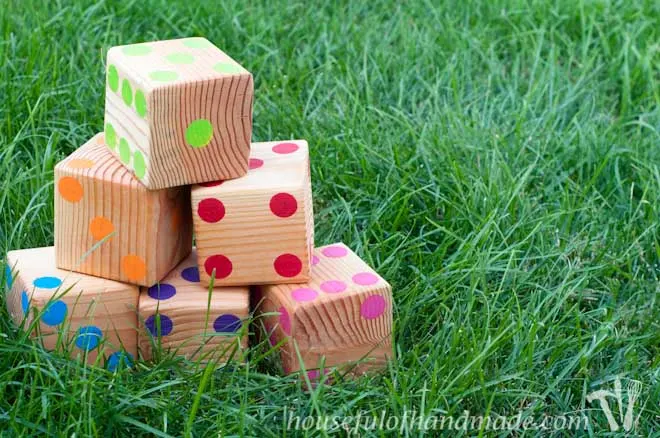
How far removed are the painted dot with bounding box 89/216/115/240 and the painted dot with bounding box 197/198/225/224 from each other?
0.20 meters

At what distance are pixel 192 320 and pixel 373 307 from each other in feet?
1.29

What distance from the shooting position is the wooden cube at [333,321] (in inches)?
87.2

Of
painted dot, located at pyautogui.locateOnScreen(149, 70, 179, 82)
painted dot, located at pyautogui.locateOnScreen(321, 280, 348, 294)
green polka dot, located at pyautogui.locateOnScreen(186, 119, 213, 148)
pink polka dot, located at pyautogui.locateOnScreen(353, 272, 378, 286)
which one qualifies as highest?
painted dot, located at pyautogui.locateOnScreen(149, 70, 179, 82)

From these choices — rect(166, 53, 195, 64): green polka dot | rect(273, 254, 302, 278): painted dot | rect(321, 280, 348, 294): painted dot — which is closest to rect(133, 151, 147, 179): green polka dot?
rect(166, 53, 195, 64): green polka dot

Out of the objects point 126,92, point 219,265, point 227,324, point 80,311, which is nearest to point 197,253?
point 219,265

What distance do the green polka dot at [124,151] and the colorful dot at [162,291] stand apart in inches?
11.3

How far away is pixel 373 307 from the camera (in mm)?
2250

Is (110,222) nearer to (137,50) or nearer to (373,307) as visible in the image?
(137,50)

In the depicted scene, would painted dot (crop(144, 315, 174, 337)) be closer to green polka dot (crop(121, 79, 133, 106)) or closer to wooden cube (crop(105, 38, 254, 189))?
wooden cube (crop(105, 38, 254, 189))

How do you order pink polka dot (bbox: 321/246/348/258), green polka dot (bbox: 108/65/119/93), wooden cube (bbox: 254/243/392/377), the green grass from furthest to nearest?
pink polka dot (bbox: 321/246/348/258), green polka dot (bbox: 108/65/119/93), wooden cube (bbox: 254/243/392/377), the green grass

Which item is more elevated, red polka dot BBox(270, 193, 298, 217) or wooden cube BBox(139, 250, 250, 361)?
red polka dot BBox(270, 193, 298, 217)

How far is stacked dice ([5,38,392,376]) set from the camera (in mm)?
2209

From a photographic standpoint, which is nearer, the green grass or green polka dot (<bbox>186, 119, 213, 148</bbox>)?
the green grass

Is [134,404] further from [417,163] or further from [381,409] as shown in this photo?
[417,163]
